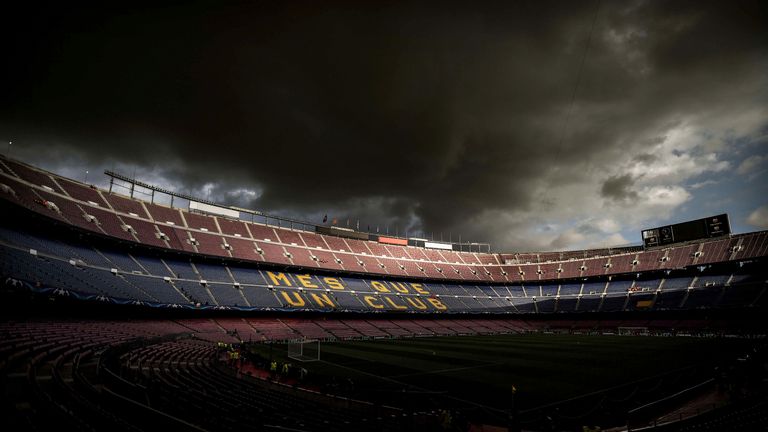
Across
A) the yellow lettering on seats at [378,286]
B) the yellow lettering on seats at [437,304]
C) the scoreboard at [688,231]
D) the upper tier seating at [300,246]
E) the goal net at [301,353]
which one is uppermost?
the scoreboard at [688,231]

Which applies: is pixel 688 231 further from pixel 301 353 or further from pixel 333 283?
pixel 301 353

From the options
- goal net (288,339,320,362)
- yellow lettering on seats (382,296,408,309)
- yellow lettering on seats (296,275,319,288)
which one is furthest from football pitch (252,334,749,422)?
yellow lettering on seats (382,296,408,309)

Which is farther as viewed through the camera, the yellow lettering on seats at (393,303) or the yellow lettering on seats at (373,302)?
the yellow lettering on seats at (393,303)

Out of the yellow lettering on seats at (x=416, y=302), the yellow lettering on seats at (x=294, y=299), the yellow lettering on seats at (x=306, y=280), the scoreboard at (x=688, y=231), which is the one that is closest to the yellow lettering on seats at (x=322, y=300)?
the yellow lettering on seats at (x=294, y=299)

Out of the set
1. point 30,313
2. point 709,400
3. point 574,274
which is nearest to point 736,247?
point 574,274

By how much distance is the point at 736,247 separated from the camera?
63.3 m

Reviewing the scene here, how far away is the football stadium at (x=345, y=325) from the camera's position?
1232 centimetres

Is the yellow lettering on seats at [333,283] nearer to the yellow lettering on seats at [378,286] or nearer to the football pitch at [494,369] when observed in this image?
the yellow lettering on seats at [378,286]

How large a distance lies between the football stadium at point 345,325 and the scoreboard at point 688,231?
259mm

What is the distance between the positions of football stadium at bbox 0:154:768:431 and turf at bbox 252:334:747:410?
0.26 m

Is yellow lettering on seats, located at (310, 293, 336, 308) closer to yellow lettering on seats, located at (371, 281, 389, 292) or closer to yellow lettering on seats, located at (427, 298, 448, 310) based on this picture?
yellow lettering on seats, located at (371, 281, 389, 292)

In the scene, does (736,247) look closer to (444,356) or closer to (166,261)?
(444,356)

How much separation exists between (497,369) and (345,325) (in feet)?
109

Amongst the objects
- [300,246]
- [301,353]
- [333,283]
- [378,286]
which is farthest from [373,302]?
[301,353]
